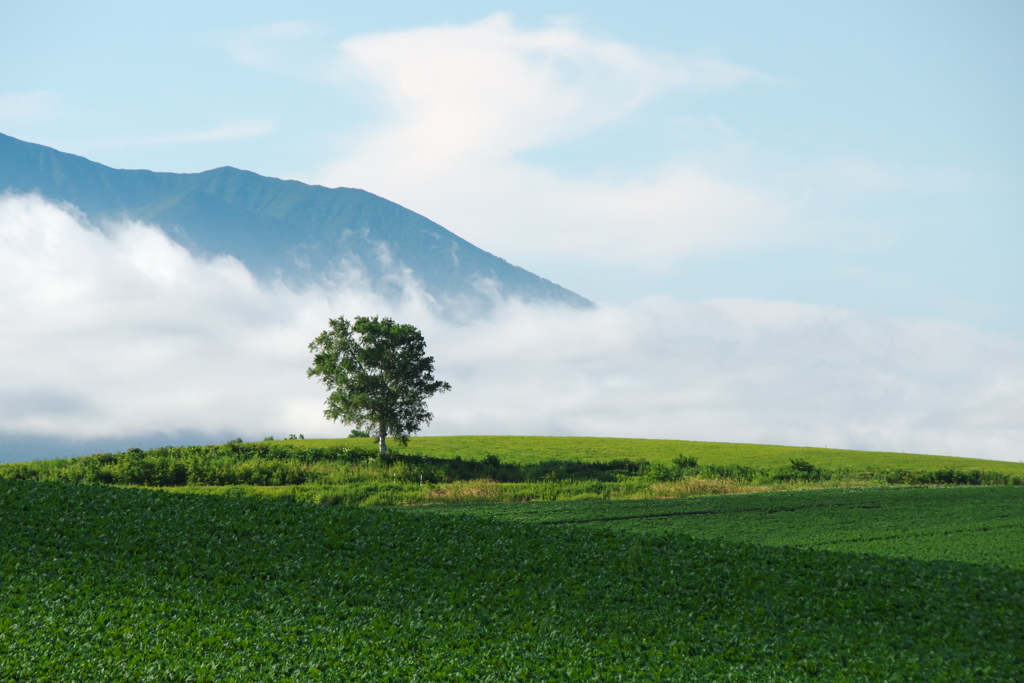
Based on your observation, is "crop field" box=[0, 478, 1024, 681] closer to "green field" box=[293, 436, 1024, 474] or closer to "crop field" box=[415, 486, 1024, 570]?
"crop field" box=[415, 486, 1024, 570]

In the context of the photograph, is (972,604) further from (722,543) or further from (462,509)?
(462,509)

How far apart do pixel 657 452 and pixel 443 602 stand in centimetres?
5189

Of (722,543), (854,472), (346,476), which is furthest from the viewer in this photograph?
(854,472)

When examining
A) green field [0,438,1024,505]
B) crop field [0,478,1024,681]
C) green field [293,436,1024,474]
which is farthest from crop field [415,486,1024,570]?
green field [293,436,1024,474]

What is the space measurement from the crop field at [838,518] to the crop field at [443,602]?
12.5 ft

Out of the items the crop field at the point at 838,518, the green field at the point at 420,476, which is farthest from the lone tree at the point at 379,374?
the crop field at the point at 838,518

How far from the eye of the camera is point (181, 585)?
60.7ft

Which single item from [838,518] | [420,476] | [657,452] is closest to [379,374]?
[420,476]

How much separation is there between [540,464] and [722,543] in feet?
106

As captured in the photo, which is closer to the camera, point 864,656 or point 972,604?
point 864,656

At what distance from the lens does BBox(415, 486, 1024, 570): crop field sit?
88.5ft

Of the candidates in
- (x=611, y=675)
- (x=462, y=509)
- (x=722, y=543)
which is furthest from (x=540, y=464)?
(x=611, y=675)

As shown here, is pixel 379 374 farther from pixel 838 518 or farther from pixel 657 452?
pixel 838 518

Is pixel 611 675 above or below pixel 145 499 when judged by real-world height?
below
